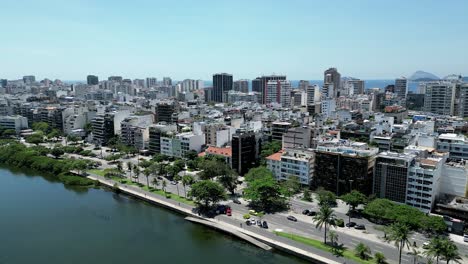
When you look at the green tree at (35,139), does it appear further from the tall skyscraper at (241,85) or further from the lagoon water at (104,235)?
the tall skyscraper at (241,85)

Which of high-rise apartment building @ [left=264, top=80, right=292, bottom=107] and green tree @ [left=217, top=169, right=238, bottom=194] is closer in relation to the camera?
green tree @ [left=217, top=169, right=238, bottom=194]

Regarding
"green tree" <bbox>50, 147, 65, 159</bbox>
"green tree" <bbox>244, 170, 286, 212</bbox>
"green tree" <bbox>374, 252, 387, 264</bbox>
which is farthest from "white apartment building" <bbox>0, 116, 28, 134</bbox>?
"green tree" <bbox>374, 252, 387, 264</bbox>

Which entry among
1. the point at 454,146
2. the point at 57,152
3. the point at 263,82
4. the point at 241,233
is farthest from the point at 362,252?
the point at 263,82

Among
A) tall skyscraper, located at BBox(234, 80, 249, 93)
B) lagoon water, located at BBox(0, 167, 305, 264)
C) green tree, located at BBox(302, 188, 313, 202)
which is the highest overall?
tall skyscraper, located at BBox(234, 80, 249, 93)

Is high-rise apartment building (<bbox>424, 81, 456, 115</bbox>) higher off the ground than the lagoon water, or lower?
higher

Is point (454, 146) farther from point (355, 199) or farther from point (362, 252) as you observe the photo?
point (362, 252)

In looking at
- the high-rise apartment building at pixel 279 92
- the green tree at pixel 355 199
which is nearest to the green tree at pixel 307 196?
the green tree at pixel 355 199

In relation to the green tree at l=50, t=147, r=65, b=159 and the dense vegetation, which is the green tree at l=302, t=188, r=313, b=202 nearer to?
the dense vegetation
